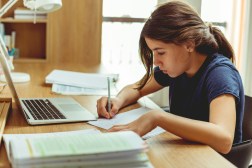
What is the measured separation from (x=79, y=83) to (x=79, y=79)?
93 millimetres

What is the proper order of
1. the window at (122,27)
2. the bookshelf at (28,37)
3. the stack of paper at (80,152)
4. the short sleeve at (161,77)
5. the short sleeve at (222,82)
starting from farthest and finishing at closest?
the window at (122,27) → the bookshelf at (28,37) → the short sleeve at (161,77) → the short sleeve at (222,82) → the stack of paper at (80,152)

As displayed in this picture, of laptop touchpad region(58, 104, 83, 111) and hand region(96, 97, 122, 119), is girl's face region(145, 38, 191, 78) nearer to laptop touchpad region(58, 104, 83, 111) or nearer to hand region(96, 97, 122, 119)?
hand region(96, 97, 122, 119)

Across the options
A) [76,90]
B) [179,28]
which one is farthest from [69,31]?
[179,28]

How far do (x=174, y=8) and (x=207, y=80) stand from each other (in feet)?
0.94

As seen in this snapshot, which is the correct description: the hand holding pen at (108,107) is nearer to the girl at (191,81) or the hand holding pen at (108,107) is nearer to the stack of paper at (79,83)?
the girl at (191,81)

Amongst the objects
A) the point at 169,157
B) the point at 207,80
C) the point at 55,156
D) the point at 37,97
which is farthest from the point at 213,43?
the point at 55,156

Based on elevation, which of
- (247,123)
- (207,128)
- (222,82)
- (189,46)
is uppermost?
(189,46)

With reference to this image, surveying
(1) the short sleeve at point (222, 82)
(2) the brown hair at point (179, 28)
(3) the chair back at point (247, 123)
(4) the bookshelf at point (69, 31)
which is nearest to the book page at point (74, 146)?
(1) the short sleeve at point (222, 82)

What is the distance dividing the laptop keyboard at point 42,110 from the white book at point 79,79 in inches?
14.9

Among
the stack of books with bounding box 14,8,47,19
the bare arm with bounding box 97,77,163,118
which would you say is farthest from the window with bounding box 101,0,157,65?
the bare arm with bounding box 97,77,163,118

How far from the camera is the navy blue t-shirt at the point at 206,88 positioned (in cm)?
138

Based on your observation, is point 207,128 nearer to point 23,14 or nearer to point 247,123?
point 247,123

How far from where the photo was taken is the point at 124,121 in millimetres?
1461

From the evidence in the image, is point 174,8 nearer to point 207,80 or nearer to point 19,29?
point 207,80
